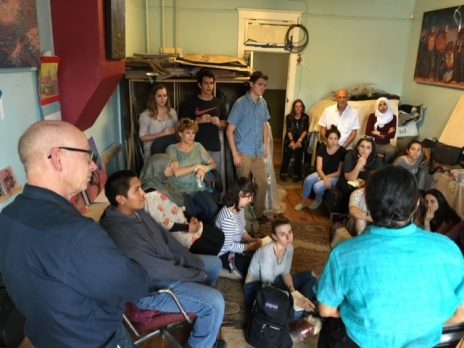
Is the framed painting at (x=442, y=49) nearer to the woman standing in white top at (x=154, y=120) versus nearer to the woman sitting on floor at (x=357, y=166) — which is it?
the woman sitting on floor at (x=357, y=166)

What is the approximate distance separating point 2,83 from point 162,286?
4.02 ft

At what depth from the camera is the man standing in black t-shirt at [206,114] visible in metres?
3.91

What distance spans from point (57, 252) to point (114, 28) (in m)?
1.85

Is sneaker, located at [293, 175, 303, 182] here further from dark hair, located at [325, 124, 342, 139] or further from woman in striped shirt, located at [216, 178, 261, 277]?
woman in striped shirt, located at [216, 178, 261, 277]

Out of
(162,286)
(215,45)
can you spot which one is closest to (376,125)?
(215,45)

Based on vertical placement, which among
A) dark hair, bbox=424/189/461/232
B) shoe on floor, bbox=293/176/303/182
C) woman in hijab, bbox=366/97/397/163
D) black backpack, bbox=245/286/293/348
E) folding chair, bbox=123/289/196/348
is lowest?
shoe on floor, bbox=293/176/303/182

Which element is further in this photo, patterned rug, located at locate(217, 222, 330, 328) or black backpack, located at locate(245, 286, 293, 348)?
patterned rug, located at locate(217, 222, 330, 328)

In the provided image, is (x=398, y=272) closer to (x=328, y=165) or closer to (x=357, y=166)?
(x=357, y=166)

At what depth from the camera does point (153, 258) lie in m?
1.92

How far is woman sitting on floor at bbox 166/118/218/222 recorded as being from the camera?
3.18 m

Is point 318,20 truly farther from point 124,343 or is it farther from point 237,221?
point 124,343

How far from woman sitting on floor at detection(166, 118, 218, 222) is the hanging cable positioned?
3.16 meters

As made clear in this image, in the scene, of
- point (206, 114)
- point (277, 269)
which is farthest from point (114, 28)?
point (277, 269)

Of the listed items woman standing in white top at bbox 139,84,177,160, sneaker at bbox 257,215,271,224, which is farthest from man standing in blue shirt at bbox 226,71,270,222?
woman standing in white top at bbox 139,84,177,160
